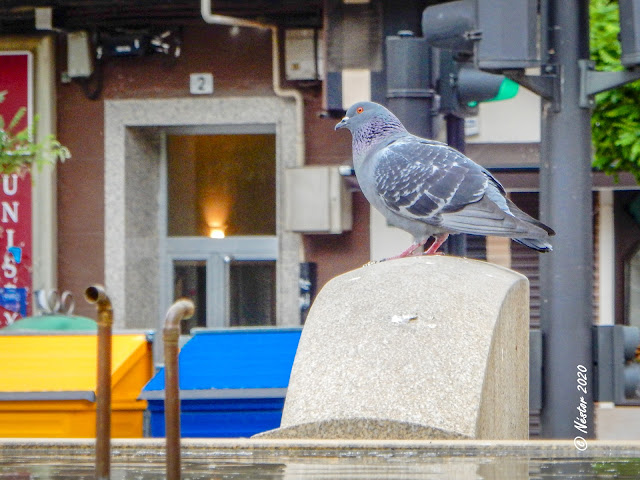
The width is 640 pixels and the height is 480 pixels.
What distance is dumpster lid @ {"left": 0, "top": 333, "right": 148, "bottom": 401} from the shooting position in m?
5.80

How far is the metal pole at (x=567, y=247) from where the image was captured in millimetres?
4879

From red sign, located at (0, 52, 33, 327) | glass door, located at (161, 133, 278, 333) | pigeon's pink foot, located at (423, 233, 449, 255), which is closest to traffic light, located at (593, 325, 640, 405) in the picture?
pigeon's pink foot, located at (423, 233, 449, 255)

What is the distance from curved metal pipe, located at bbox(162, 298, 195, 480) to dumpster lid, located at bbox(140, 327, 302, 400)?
3104 millimetres

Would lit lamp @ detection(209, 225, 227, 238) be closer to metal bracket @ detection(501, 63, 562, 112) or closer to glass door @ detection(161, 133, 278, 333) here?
glass door @ detection(161, 133, 278, 333)

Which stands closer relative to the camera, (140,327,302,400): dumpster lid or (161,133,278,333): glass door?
(140,327,302,400): dumpster lid

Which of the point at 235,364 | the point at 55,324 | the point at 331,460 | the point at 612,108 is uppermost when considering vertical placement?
the point at 612,108

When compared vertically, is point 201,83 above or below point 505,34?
above

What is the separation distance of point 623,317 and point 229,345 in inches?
217

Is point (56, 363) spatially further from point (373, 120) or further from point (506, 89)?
point (506, 89)

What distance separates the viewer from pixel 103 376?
248cm

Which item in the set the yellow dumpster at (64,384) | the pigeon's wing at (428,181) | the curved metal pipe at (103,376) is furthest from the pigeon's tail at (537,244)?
the curved metal pipe at (103,376)

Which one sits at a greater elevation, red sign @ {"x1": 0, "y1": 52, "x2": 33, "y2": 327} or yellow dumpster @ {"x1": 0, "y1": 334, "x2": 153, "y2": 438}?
red sign @ {"x1": 0, "y1": 52, "x2": 33, "y2": 327}

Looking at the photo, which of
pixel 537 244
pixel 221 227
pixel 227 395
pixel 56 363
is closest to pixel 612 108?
pixel 537 244

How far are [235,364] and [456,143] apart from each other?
1541mm
